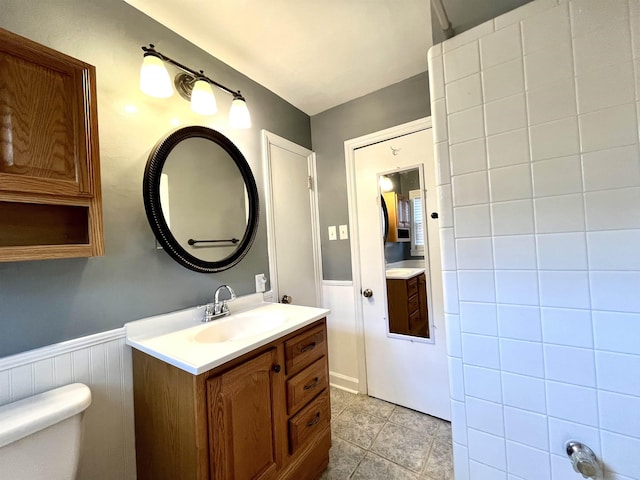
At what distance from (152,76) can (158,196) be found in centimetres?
51

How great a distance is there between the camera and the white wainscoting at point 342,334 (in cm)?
211

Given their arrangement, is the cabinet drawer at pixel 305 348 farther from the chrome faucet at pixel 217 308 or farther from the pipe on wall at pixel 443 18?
the pipe on wall at pixel 443 18

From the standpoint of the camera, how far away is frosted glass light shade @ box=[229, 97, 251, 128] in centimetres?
152

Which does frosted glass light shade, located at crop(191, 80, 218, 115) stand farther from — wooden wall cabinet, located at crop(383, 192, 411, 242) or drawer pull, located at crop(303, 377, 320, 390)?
drawer pull, located at crop(303, 377, 320, 390)

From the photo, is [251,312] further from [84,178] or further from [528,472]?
[528,472]

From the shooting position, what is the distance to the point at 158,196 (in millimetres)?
1215

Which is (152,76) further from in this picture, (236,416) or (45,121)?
(236,416)

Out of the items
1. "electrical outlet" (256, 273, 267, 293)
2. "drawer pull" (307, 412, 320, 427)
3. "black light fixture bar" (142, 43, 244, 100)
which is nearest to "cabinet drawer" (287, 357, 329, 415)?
"drawer pull" (307, 412, 320, 427)

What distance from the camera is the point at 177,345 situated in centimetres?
104

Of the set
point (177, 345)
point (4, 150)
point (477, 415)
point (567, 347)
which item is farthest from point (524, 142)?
point (4, 150)

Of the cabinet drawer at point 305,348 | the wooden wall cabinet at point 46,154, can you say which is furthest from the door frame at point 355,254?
the wooden wall cabinet at point 46,154

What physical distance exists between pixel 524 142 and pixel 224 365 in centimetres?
119

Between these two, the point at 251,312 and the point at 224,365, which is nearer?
the point at 224,365

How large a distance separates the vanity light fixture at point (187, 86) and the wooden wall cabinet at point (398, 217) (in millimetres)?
1084
